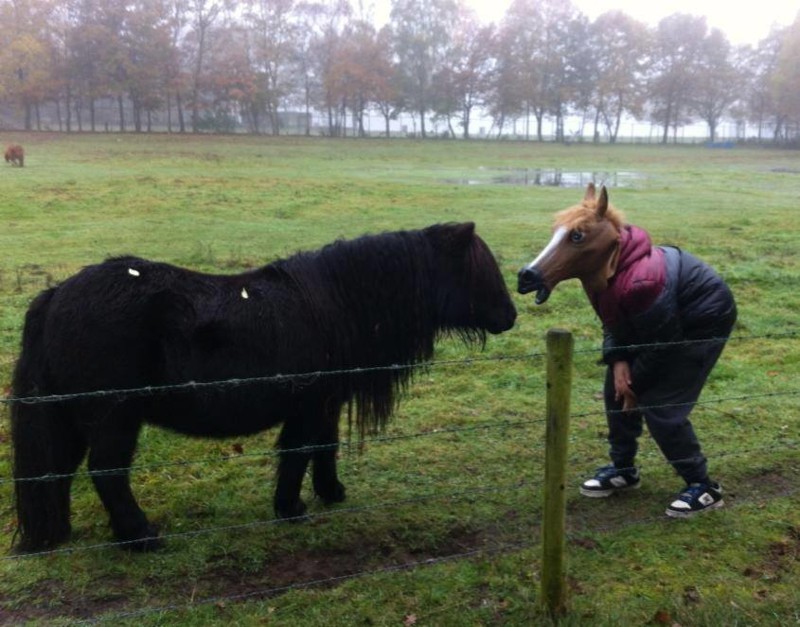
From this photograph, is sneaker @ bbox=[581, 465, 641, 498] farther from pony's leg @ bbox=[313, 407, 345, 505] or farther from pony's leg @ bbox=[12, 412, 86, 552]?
pony's leg @ bbox=[12, 412, 86, 552]

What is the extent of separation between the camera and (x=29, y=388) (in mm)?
3672

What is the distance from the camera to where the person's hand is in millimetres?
3975

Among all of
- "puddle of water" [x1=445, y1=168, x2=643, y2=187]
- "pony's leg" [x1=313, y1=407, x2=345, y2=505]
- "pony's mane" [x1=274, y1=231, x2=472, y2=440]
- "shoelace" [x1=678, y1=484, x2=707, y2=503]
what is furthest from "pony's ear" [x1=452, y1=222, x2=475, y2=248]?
"puddle of water" [x1=445, y1=168, x2=643, y2=187]

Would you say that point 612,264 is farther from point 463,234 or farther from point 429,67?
point 429,67

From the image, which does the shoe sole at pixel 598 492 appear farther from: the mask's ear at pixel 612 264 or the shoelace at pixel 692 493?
the mask's ear at pixel 612 264

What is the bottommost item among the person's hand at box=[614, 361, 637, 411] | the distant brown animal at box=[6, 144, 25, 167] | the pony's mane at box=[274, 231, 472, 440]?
the person's hand at box=[614, 361, 637, 411]

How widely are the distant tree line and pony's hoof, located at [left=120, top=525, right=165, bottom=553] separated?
192ft

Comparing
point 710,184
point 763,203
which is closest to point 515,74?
point 710,184

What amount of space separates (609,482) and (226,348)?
2538 mm

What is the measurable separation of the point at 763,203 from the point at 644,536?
19.3 m

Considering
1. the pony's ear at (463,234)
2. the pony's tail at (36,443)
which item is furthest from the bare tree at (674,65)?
the pony's tail at (36,443)

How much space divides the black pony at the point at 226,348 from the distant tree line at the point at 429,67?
58.4 meters

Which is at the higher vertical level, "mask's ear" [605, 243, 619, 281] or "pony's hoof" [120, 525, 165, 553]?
Result: "mask's ear" [605, 243, 619, 281]

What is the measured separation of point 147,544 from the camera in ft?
12.5
